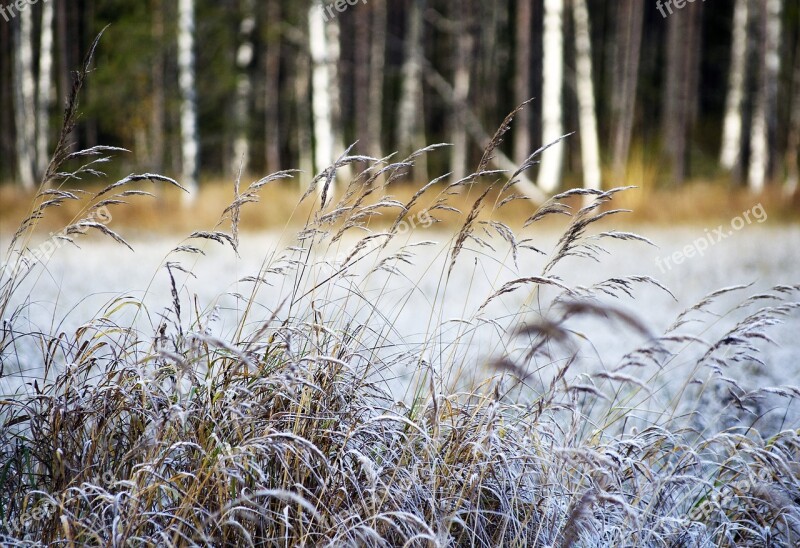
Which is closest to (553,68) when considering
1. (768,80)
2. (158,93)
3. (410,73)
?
(768,80)

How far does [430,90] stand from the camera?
2586 centimetres

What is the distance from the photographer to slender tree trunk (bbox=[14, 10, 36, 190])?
1035 centimetres

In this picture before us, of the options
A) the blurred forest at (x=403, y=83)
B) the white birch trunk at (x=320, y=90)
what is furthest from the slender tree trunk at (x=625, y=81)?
the white birch trunk at (x=320, y=90)

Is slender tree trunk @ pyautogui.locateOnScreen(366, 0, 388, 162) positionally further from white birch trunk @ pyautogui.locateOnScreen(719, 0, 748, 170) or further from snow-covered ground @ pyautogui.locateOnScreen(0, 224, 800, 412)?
snow-covered ground @ pyautogui.locateOnScreen(0, 224, 800, 412)

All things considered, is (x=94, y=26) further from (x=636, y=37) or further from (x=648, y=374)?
(x=636, y=37)

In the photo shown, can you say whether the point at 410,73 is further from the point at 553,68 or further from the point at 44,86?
the point at 44,86

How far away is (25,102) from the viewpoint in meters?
11.6

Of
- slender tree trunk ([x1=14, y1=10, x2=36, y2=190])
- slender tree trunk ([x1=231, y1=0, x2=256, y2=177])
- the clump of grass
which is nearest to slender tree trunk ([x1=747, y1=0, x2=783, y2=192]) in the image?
the clump of grass

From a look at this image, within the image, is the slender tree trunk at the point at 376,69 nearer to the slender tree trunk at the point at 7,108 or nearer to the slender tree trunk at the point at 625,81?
the slender tree trunk at the point at 625,81

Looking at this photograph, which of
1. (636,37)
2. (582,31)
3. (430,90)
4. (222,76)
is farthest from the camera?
(430,90)

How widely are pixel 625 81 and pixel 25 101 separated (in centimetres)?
1331

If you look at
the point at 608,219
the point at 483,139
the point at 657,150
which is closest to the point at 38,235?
the point at 608,219

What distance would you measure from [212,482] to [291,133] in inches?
1064

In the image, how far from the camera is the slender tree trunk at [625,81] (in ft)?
43.9
